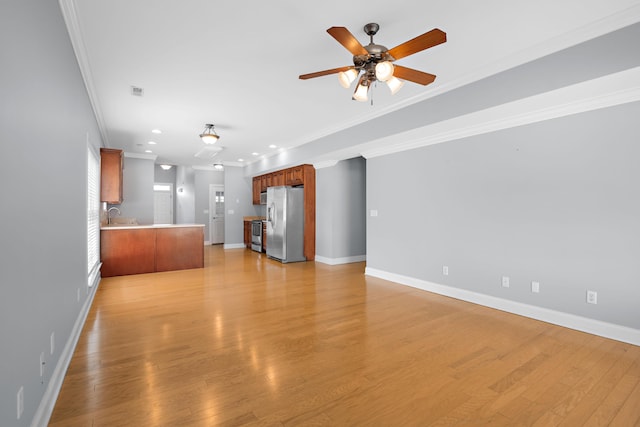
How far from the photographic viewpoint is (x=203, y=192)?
10.3m

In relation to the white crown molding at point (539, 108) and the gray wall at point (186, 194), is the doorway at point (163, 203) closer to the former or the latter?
the gray wall at point (186, 194)

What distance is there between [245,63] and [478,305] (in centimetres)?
404

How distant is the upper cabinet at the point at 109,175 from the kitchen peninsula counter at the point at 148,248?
0.60m

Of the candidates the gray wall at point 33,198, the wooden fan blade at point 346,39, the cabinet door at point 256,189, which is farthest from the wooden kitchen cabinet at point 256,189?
the wooden fan blade at point 346,39

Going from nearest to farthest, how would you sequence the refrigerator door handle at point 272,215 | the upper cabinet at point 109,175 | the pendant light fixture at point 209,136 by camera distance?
the pendant light fixture at point 209,136 → the upper cabinet at point 109,175 → the refrigerator door handle at point 272,215

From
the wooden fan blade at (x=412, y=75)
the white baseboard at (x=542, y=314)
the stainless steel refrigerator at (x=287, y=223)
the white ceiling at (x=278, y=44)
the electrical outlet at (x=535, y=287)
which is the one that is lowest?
the white baseboard at (x=542, y=314)

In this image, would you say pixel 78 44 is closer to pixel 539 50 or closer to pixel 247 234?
pixel 539 50

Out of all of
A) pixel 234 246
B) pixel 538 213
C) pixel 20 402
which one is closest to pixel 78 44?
pixel 20 402

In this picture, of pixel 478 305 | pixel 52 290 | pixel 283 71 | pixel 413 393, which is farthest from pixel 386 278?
pixel 52 290

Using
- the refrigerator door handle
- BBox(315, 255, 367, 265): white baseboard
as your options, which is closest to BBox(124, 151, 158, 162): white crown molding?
the refrigerator door handle

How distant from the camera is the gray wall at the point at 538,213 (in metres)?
2.85

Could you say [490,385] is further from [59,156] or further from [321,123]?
[321,123]

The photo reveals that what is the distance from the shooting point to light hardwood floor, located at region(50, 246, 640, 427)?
181cm

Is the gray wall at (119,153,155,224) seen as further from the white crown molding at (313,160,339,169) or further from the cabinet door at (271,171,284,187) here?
the white crown molding at (313,160,339,169)
